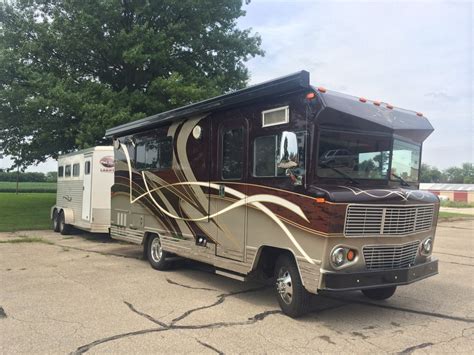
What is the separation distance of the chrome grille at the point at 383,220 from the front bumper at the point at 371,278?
1.58 feet

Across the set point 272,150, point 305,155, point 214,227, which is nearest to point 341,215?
point 305,155

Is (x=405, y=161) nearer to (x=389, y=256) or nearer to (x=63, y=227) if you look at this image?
(x=389, y=256)

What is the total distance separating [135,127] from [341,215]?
238 inches

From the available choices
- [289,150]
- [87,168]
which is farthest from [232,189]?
[87,168]

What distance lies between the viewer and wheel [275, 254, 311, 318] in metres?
6.09

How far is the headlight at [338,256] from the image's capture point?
18.6 ft

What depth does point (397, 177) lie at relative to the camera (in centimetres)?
682

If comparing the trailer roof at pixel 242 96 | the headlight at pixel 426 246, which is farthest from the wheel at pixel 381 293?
the trailer roof at pixel 242 96

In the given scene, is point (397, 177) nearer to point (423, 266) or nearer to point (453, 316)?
point (423, 266)

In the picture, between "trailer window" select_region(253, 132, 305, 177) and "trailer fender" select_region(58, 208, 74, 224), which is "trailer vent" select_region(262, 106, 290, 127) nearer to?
"trailer window" select_region(253, 132, 305, 177)

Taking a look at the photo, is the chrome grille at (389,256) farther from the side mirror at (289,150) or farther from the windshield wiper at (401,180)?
the side mirror at (289,150)

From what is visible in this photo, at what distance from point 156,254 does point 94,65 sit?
11.8 meters

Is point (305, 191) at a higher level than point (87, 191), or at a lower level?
higher

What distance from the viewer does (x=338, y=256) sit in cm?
571
